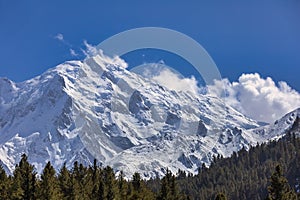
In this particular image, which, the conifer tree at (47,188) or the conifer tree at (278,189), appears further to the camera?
the conifer tree at (47,188)

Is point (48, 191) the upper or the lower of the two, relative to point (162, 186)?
lower

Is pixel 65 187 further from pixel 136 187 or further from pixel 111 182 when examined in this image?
pixel 136 187

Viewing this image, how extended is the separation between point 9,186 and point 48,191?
10688mm

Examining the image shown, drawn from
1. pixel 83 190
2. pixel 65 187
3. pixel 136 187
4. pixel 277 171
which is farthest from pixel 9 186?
pixel 277 171

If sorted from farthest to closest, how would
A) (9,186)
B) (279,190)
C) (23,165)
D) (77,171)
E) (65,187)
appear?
(77,171), (65,187), (9,186), (23,165), (279,190)

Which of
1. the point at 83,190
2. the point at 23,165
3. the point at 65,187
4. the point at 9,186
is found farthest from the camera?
the point at 83,190

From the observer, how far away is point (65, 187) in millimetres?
65375

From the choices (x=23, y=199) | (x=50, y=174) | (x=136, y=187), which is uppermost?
(x=136, y=187)

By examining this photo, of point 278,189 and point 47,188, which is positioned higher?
point 278,189

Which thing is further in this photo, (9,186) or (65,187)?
(65,187)

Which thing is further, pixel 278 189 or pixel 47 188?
pixel 47 188

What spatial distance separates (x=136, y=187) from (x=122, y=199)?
1199 centimetres

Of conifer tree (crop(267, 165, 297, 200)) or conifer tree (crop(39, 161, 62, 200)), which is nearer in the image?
conifer tree (crop(267, 165, 297, 200))

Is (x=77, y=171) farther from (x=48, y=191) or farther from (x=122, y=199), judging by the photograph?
(x=48, y=191)
